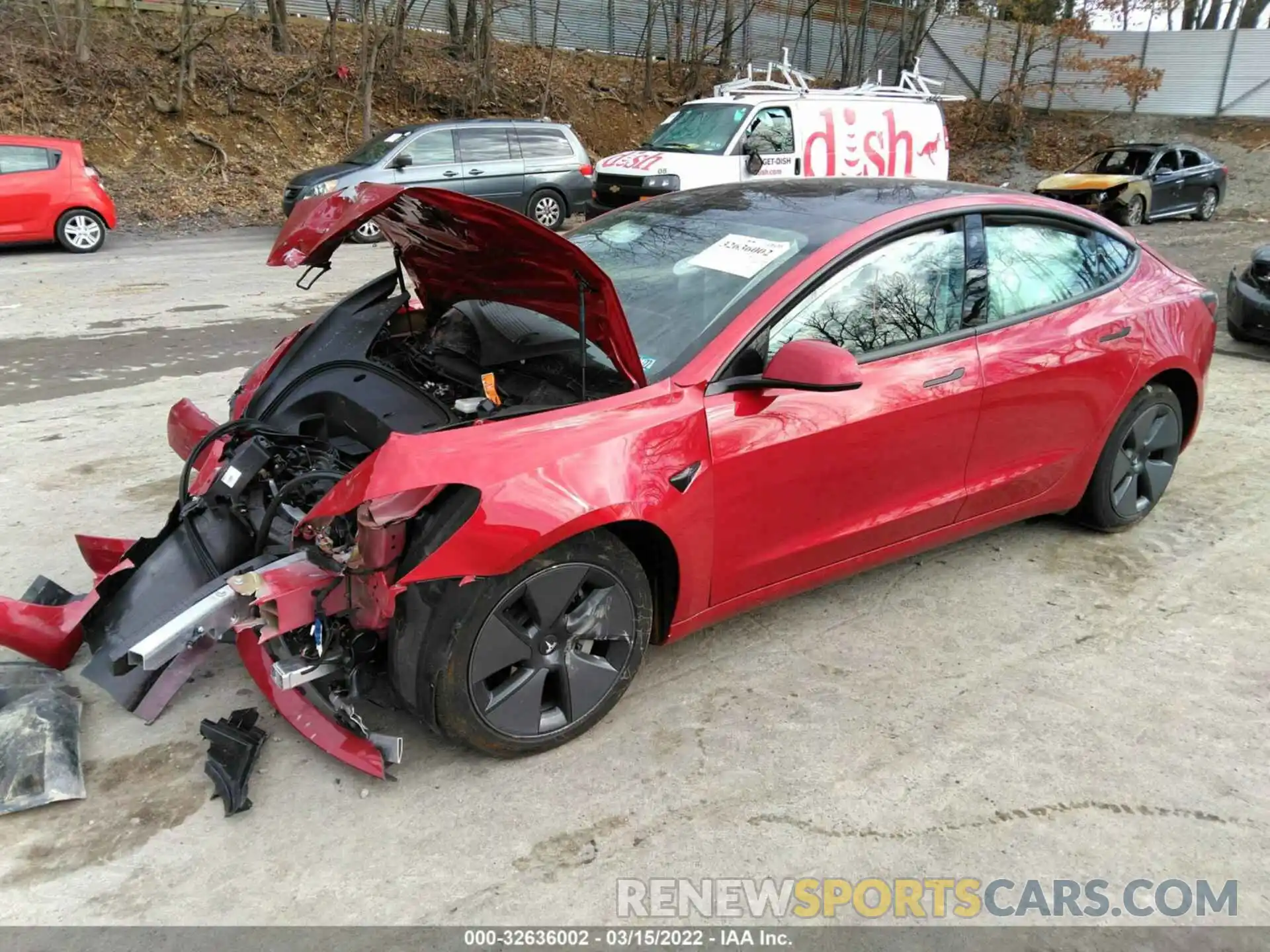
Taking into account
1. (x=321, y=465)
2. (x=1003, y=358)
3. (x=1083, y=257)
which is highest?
(x=1083, y=257)

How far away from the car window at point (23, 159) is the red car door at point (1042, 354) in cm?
1254

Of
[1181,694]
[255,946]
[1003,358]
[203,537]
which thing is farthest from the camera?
[1003,358]

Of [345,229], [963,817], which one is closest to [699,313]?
[345,229]

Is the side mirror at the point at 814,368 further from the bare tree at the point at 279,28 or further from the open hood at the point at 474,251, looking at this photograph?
the bare tree at the point at 279,28

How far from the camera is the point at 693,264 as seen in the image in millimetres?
3418

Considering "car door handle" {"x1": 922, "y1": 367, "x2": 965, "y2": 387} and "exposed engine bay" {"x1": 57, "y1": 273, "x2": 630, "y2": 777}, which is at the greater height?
"car door handle" {"x1": 922, "y1": 367, "x2": 965, "y2": 387}

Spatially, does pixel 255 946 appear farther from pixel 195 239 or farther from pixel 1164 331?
pixel 195 239

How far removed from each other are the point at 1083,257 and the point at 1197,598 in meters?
1.53

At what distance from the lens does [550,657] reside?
2.79 meters

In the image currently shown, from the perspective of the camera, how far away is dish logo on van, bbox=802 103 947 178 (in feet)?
41.7
